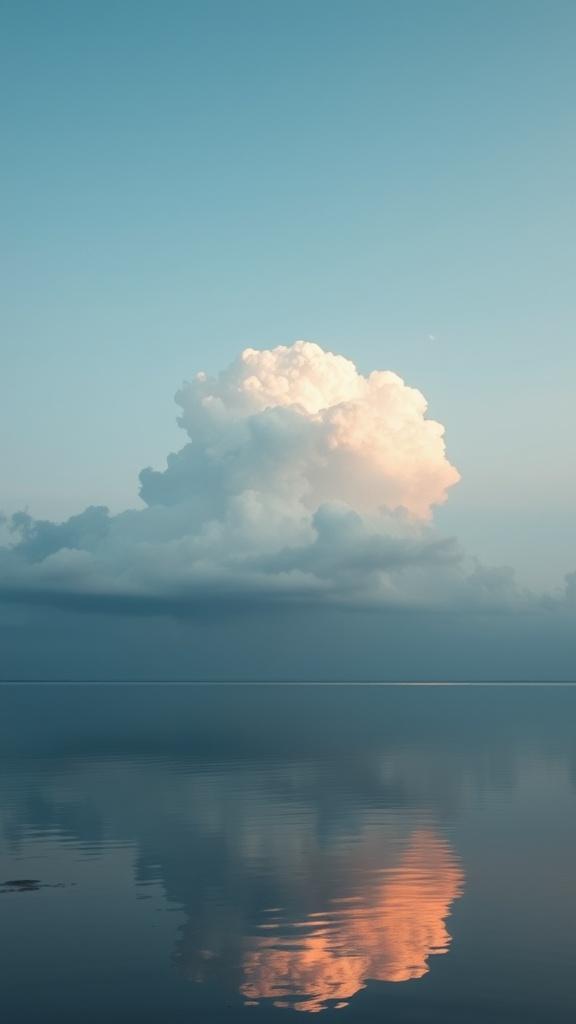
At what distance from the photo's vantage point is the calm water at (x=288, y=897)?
3241 centimetres

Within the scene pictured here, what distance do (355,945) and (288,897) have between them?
29.2 ft

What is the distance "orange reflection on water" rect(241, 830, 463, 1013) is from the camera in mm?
33031

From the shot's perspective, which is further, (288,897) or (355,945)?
(288,897)

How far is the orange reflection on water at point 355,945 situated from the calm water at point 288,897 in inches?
4.2

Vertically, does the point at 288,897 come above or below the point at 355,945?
below

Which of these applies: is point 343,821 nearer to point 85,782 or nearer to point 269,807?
point 269,807

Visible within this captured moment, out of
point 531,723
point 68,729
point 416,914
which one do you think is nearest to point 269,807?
point 416,914

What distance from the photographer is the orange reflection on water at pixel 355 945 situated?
33031 millimetres

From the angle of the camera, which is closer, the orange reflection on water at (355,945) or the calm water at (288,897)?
the calm water at (288,897)

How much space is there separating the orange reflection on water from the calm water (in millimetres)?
106

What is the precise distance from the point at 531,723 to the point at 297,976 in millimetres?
173897

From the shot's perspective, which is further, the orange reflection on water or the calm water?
the orange reflection on water

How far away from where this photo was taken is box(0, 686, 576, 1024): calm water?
106 feet

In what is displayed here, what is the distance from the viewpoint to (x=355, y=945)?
124 feet
